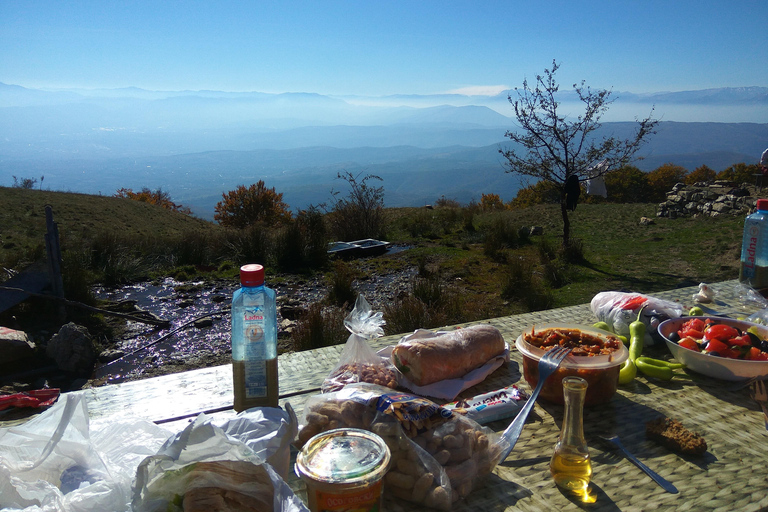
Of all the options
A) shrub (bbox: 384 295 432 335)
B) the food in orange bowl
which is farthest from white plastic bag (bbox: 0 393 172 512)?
shrub (bbox: 384 295 432 335)

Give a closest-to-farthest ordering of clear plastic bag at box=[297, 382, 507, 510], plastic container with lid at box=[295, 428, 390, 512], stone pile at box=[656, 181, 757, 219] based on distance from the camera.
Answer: plastic container with lid at box=[295, 428, 390, 512]
clear plastic bag at box=[297, 382, 507, 510]
stone pile at box=[656, 181, 757, 219]

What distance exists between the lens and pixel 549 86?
36.2 ft

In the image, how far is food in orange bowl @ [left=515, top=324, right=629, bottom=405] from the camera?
1641mm

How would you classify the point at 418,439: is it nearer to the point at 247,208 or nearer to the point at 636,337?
the point at 636,337

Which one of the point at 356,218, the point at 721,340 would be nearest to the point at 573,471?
the point at 721,340

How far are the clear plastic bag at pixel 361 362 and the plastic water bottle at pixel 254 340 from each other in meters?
0.32

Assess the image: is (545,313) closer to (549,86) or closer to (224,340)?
(224,340)

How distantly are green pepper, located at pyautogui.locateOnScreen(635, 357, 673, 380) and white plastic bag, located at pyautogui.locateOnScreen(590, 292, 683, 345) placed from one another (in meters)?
0.29

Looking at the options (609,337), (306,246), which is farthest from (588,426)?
(306,246)

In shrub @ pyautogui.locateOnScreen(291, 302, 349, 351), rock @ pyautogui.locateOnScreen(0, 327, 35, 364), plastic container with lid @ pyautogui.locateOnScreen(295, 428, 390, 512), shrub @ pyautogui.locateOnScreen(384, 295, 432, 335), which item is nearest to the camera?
plastic container with lid @ pyautogui.locateOnScreen(295, 428, 390, 512)

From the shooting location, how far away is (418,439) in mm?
1286

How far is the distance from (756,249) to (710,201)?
1410 cm

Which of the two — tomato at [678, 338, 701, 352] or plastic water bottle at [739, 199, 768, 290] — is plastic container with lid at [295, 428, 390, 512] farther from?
plastic water bottle at [739, 199, 768, 290]

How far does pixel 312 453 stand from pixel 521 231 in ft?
39.5
